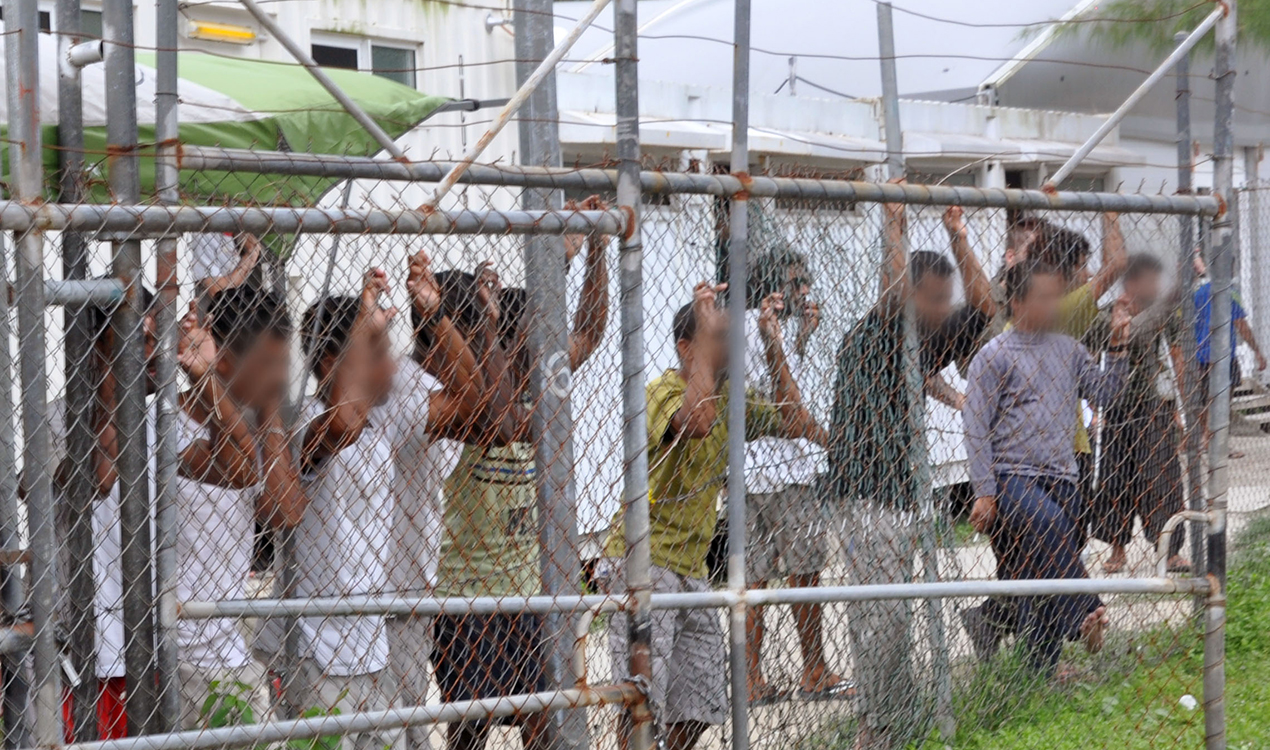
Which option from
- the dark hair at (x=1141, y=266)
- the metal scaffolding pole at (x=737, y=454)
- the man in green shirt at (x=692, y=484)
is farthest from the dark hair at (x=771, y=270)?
the dark hair at (x=1141, y=266)

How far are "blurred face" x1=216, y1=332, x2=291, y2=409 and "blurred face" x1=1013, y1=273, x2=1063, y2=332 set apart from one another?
2769mm

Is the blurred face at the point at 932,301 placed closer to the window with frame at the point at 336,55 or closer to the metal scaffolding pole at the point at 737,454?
the metal scaffolding pole at the point at 737,454

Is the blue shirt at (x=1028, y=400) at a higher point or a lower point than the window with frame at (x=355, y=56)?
lower

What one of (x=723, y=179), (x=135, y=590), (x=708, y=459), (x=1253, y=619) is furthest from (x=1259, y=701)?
(x=135, y=590)

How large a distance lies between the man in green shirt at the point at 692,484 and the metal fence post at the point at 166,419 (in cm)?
147

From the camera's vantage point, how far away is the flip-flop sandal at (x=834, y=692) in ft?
13.8

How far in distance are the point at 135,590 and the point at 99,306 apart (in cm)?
63

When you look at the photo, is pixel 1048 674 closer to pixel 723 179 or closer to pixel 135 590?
pixel 723 179

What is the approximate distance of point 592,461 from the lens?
4008mm

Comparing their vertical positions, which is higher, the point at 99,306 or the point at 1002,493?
the point at 99,306

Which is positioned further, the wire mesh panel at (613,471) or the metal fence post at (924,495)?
the metal fence post at (924,495)

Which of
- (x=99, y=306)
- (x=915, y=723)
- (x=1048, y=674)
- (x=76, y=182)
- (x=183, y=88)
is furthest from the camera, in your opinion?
(x=1048, y=674)

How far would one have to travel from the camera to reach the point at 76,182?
9.60 feet

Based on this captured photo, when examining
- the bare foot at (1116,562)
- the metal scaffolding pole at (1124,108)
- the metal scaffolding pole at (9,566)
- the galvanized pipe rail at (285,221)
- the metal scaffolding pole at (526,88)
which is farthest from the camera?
the bare foot at (1116,562)
